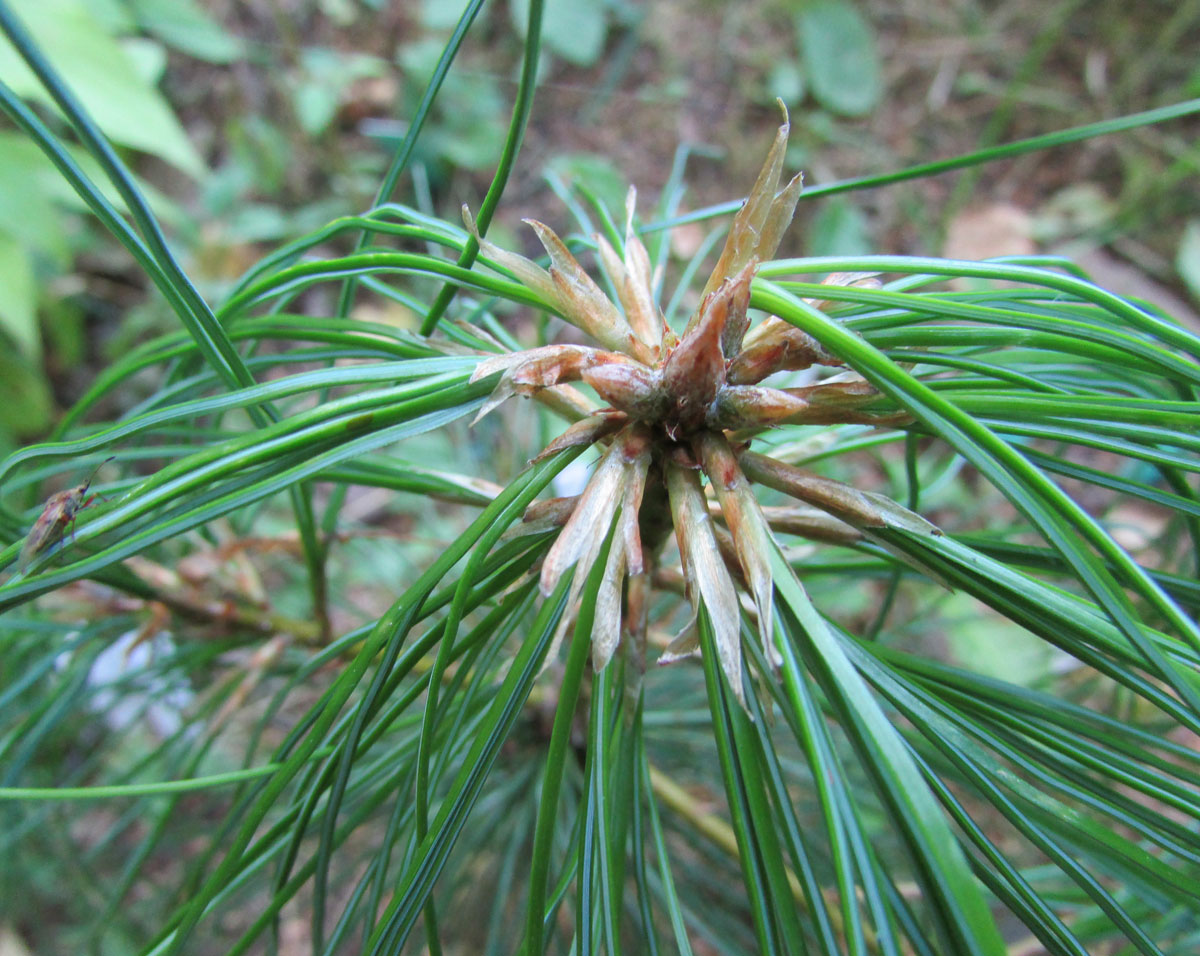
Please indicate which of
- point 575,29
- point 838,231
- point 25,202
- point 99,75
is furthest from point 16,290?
point 838,231

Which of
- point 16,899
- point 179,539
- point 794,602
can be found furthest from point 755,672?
point 16,899

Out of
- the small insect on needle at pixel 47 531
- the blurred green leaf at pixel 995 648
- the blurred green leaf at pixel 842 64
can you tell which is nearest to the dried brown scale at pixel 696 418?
the small insect on needle at pixel 47 531

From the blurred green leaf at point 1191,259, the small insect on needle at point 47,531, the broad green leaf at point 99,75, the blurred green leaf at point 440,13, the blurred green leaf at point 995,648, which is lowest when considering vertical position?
the small insect on needle at point 47,531

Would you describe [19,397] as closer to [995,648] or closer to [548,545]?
[548,545]

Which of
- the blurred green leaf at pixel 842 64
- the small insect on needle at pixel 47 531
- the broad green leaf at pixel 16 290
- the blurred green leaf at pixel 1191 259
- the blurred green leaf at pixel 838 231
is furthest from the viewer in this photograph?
the blurred green leaf at pixel 842 64

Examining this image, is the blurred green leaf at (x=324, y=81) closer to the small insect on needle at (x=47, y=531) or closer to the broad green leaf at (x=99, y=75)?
the broad green leaf at (x=99, y=75)
